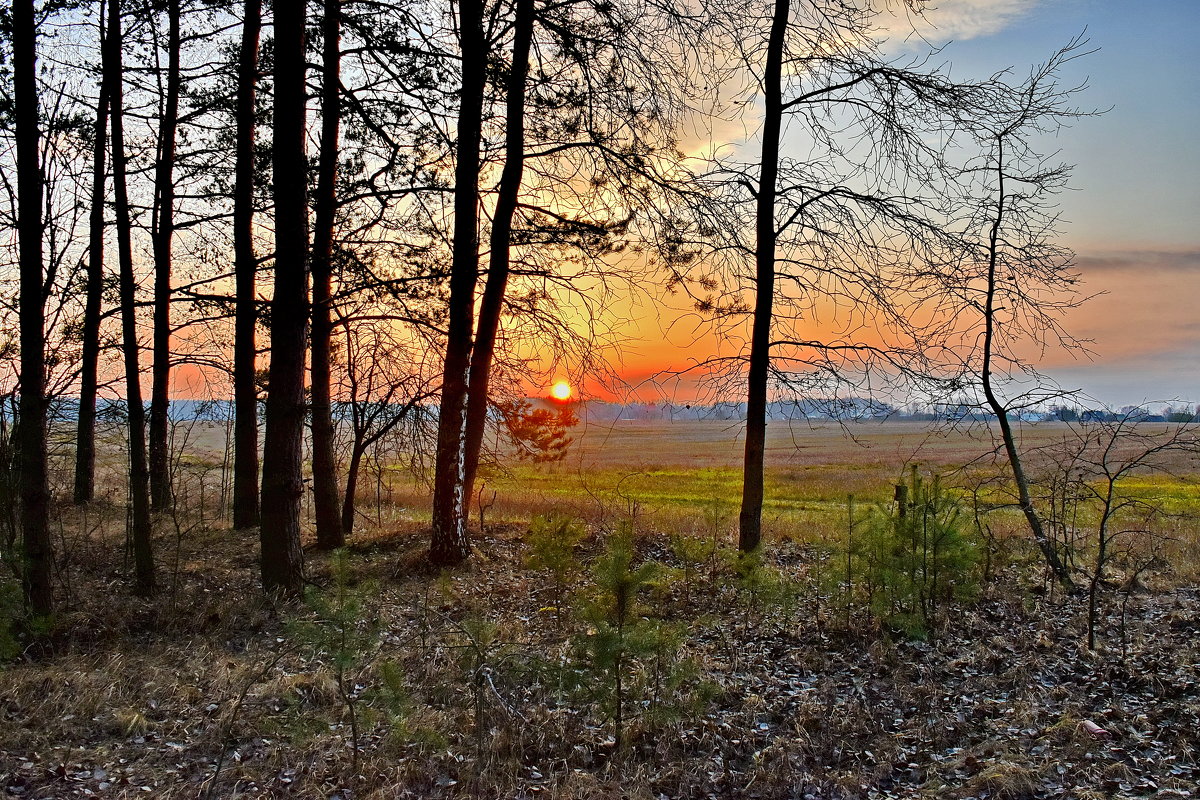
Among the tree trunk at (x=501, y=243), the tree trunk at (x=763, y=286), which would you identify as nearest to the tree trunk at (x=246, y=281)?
the tree trunk at (x=501, y=243)

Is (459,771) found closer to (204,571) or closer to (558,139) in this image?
(204,571)

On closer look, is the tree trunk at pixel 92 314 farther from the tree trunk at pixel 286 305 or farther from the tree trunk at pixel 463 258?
the tree trunk at pixel 463 258

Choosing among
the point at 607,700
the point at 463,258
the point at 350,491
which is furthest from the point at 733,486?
the point at 607,700

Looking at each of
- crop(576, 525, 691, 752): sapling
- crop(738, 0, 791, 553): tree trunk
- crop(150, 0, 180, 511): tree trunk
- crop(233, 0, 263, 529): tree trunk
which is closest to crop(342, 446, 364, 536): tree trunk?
crop(233, 0, 263, 529): tree trunk

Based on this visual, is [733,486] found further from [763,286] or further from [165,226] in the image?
[165,226]

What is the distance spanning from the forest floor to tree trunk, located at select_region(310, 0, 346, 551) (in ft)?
10.3

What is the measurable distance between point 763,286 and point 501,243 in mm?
3633

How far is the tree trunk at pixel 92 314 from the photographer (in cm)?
966

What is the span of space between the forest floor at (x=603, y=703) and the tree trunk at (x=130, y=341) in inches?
20.4

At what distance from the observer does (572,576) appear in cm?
759

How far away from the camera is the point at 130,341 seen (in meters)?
10.6

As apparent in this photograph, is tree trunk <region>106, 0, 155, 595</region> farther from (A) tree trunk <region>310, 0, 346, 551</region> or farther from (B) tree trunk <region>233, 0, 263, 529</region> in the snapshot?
(A) tree trunk <region>310, 0, 346, 551</region>

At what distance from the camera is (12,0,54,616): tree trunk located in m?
5.99

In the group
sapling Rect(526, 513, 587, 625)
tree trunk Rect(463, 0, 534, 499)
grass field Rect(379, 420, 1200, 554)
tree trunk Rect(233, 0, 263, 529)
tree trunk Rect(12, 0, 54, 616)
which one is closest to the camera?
tree trunk Rect(12, 0, 54, 616)
